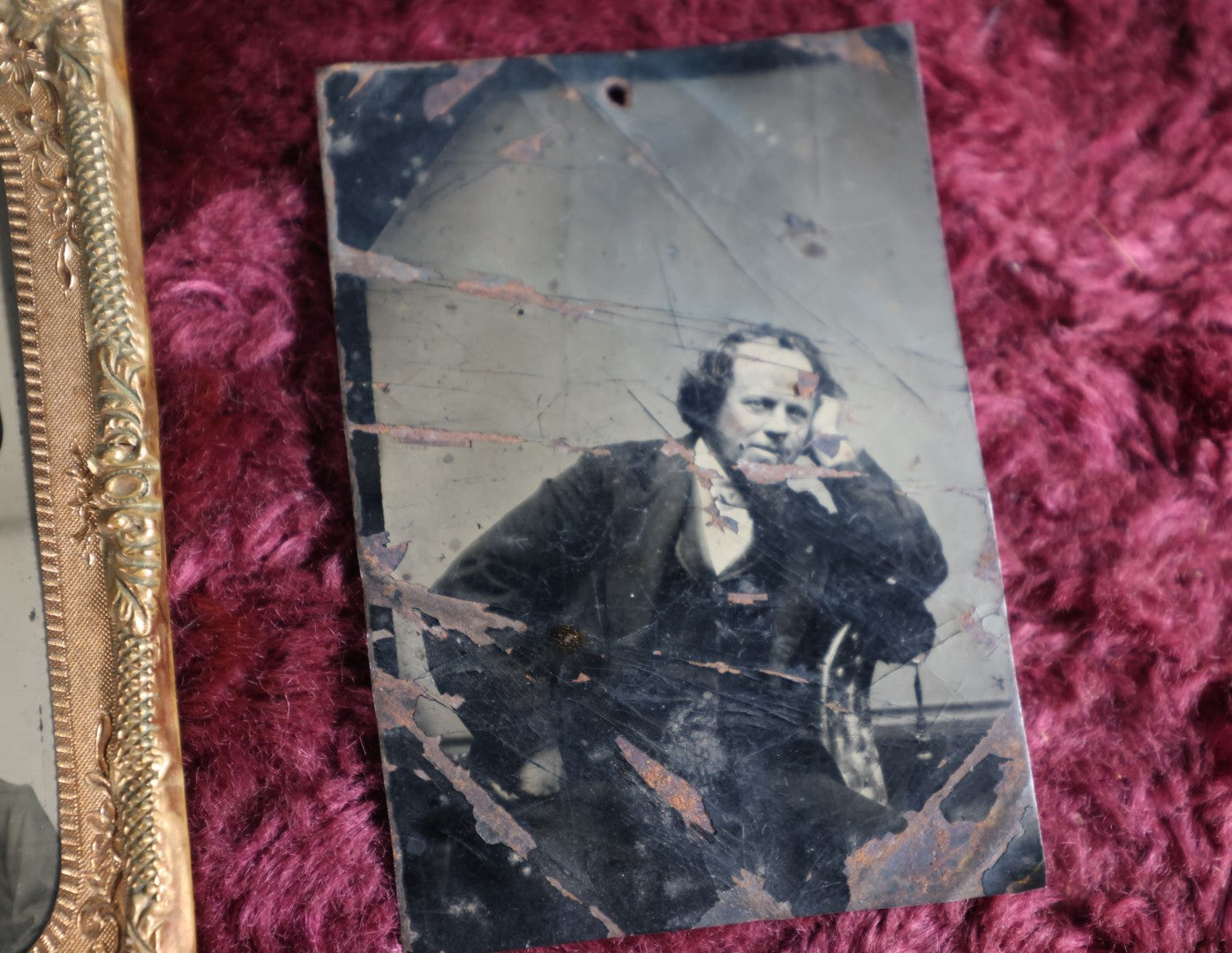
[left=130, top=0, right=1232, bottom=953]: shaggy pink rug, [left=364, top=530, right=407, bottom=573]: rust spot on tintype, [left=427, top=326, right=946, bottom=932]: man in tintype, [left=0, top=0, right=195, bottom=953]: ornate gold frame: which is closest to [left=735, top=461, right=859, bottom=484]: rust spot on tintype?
[left=427, top=326, right=946, bottom=932]: man in tintype

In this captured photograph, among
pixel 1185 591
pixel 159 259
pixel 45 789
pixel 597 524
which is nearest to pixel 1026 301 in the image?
pixel 1185 591

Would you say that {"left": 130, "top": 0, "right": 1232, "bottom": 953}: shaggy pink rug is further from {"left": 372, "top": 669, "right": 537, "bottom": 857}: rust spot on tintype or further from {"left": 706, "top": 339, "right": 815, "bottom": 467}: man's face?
{"left": 706, "top": 339, "right": 815, "bottom": 467}: man's face

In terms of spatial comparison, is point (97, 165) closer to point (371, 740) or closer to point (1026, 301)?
point (371, 740)

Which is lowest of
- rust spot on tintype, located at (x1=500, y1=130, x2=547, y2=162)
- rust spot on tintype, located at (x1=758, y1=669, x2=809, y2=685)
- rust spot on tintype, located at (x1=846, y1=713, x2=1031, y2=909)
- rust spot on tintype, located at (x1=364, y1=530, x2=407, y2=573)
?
rust spot on tintype, located at (x1=846, y1=713, x2=1031, y2=909)

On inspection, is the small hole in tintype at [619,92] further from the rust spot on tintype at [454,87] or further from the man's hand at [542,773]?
the man's hand at [542,773]

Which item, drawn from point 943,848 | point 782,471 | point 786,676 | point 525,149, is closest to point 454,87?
point 525,149

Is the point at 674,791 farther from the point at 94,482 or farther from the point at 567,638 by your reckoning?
the point at 94,482
